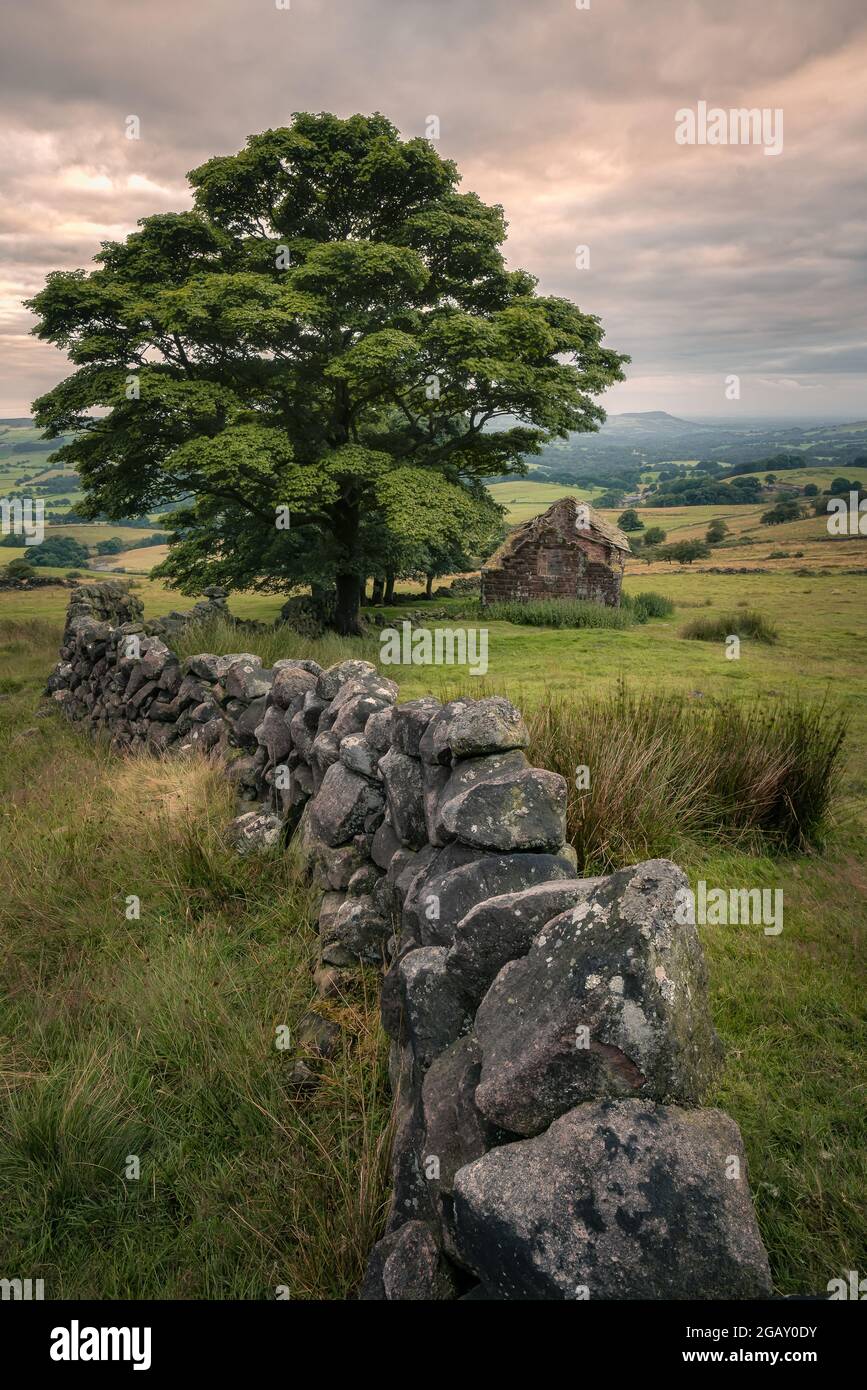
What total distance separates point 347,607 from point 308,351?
6796 mm

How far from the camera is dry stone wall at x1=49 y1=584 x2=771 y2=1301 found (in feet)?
5.47

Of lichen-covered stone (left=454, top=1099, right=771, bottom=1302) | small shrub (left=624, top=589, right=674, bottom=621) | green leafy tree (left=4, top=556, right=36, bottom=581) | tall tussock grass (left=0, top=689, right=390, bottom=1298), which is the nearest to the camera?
lichen-covered stone (left=454, top=1099, right=771, bottom=1302)

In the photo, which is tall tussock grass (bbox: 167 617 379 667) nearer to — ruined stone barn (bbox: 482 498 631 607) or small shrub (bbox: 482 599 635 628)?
small shrub (bbox: 482 599 635 628)

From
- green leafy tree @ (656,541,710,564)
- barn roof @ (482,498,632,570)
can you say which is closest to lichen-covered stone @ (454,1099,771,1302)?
barn roof @ (482,498,632,570)

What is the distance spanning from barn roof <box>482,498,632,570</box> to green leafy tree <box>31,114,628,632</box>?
9.39 metres

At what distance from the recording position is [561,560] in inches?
1155

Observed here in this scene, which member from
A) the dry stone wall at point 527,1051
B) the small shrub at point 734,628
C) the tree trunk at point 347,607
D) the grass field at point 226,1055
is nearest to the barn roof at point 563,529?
the small shrub at point 734,628

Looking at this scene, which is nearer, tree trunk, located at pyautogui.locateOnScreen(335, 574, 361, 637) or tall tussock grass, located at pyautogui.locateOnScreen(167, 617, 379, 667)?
tall tussock grass, located at pyautogui.locateOnScreen(167, 617, 379, 667)

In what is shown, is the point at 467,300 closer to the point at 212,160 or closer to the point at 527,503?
the point at 212,160

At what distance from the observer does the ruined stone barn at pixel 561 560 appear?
94.3 feet

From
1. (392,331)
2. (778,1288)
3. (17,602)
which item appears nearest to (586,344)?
(392,331)

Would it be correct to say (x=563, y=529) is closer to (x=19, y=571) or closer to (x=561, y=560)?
(x=561, y=560)

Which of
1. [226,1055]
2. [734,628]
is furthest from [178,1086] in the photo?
[734,628]

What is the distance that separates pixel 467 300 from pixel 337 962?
19.0 metres
